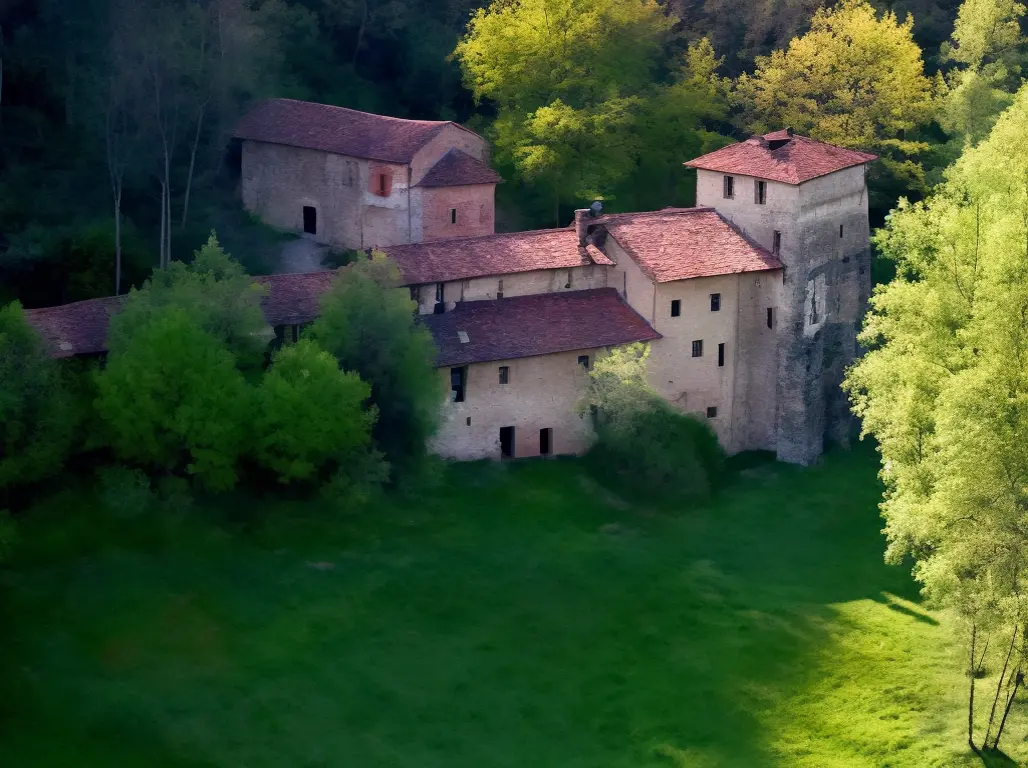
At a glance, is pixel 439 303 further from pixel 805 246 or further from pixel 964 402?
pixel 964 402

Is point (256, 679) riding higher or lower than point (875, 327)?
lower

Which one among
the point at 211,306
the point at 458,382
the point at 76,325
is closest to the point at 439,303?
the point at 458,382

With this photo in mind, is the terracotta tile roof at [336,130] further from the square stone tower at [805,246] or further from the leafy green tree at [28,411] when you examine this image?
the leafy green tree at [28,411]

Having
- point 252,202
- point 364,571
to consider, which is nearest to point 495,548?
point 364,571

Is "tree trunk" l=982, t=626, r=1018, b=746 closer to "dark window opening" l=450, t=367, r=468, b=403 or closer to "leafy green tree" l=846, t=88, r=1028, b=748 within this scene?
"leafy green tree" l=846, t=88, r=1028, b=748

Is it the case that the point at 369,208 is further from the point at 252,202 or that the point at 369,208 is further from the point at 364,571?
the point at 364,571

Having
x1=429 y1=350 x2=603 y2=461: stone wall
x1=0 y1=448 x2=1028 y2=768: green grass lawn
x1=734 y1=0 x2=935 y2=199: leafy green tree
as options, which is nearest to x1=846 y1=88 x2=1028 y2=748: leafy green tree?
x1=0 y1=448 x2=1028 y2=768: green grass lawn

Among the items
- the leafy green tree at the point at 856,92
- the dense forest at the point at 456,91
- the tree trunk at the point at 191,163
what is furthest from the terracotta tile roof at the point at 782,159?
the tree trunk at the point at 191,163
